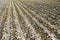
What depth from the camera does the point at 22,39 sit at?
7.00 meters

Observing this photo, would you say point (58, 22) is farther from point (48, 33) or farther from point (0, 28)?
point (0, 28)

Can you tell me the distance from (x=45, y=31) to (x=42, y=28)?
52cm

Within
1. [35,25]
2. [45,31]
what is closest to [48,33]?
[45,31]

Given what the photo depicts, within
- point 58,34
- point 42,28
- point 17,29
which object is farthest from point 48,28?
point 17,29

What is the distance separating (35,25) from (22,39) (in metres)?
2.14

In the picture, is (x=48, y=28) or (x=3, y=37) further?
(x=48, y=28)

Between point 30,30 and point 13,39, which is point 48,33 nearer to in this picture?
point 30,30

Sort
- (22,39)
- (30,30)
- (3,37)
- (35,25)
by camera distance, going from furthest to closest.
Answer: (35,25) < (30,30) < (3,37) < (22,39)

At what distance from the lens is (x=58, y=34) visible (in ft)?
24.2

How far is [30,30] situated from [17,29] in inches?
32.4

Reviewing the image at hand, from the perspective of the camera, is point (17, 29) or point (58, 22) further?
point (58, 22)

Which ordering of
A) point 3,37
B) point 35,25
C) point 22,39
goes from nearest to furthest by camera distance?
point 22,39 → point 3,37 → point 35,25

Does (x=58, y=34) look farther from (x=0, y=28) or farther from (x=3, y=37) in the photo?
(x=0, y=28)

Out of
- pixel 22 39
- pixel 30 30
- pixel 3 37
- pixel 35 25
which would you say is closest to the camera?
pixel 22 39
